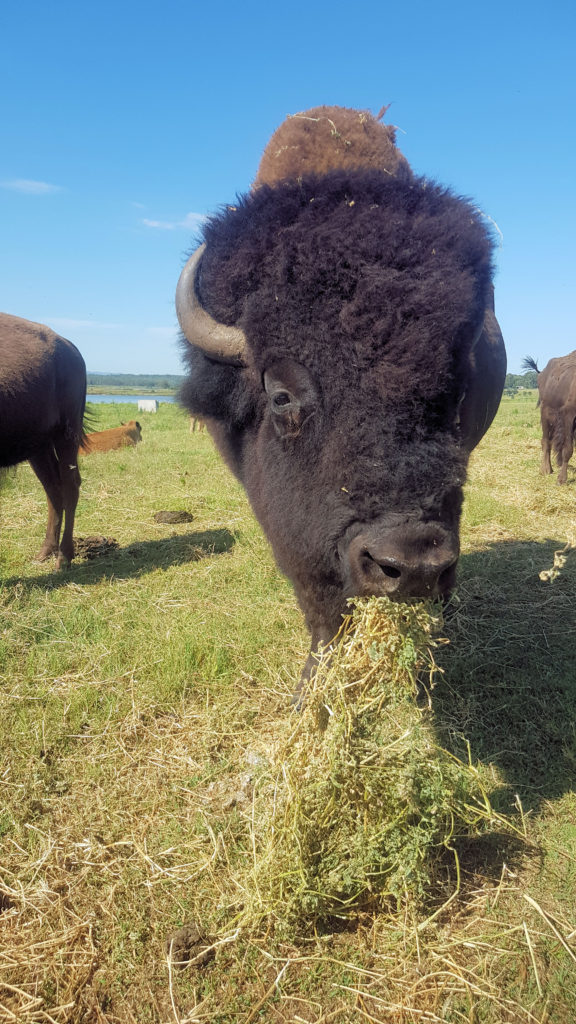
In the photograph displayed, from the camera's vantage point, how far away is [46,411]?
5.75 m

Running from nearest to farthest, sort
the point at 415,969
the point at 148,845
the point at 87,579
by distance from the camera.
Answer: the point at 415,969 → the point at 148,845 → the point at 87,579

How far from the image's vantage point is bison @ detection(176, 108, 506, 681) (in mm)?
2100

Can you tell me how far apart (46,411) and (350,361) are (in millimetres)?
4468

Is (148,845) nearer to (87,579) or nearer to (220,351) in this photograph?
(220,351)

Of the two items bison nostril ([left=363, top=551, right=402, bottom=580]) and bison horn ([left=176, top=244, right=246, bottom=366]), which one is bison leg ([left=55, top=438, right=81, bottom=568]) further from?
bison nostril ([left=363, top=551, right=402, bottom=580])

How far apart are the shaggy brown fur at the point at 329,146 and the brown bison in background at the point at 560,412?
8.28 metres

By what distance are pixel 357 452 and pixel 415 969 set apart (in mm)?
1725

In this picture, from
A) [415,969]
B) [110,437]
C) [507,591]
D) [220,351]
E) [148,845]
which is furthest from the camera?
[110,437]

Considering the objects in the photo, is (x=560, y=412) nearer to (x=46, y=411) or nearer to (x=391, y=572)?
(x=46, y=411)

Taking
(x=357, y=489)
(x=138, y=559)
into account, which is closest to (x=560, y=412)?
(x=138, y=559)

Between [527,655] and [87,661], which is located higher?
[527,655]

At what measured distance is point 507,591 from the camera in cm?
516

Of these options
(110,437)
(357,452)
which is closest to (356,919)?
(357,452)

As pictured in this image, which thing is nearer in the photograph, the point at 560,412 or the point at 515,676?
the point at 515,676
